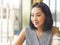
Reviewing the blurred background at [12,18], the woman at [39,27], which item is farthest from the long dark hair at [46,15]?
the blurred background at [12,18]

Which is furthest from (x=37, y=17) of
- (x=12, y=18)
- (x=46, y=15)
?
(x=12, y=18)

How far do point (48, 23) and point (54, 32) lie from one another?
96mm

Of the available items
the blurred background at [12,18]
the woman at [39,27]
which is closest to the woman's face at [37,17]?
the woman at [39,27]

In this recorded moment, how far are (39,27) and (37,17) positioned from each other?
0.10 meters

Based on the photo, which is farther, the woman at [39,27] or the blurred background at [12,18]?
the blurred background at [12,18]

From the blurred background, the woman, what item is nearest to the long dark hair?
the woman

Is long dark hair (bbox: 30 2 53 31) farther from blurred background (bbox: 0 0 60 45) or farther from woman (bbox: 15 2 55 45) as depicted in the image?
blurred background (bbox: 0 0 60 45)

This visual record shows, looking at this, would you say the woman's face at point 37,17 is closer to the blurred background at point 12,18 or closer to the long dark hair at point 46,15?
the long dark hair at point 46,15

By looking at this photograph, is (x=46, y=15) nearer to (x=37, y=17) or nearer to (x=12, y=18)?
(x=37, y=17)

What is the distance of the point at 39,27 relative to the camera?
42.0 inches

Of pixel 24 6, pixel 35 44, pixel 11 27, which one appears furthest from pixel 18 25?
pixel 35 44

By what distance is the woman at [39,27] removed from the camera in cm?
102

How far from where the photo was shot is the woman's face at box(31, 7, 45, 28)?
1.01 m

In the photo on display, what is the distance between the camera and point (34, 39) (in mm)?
1062
